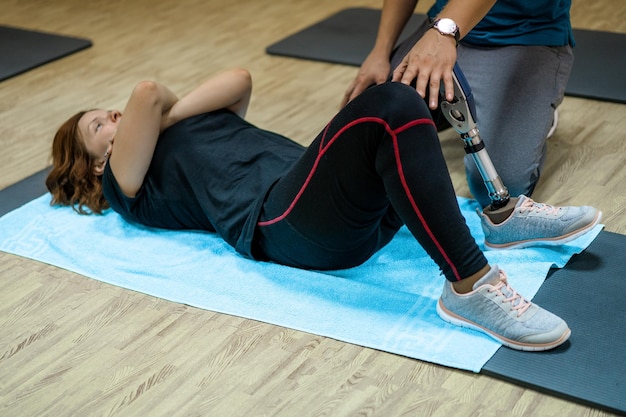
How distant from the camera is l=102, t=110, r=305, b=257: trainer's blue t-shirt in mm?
2096

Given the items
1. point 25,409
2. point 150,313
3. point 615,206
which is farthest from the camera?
point 615,206

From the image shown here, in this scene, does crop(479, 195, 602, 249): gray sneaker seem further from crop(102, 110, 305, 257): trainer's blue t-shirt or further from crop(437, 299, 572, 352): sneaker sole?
crop(102, 110, 305, 257): trainer's blue t-shirt

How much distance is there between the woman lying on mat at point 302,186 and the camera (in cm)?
172

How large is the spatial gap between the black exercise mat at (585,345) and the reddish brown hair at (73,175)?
1.24 meters

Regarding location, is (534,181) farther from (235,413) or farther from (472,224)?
(235,413)

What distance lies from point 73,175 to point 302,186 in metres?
0.81

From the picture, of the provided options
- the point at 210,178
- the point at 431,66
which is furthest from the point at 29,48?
the point at 431,66

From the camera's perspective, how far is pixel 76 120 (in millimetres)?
2312

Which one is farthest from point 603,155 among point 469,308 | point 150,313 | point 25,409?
point 25,409

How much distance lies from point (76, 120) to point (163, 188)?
13.0 inches

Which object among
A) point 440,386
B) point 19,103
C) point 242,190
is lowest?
point 19,103

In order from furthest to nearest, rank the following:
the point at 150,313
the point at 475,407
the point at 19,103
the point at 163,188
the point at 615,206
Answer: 1. the point at 19,103
2. the point at 615,206
3. the point at 163,188
4. the point at 150,313
5. the point at 475,407

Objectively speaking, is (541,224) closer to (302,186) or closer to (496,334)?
(496,334)

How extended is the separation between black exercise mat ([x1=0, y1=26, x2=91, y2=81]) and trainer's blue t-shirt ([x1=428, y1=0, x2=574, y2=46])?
2.24 metres
